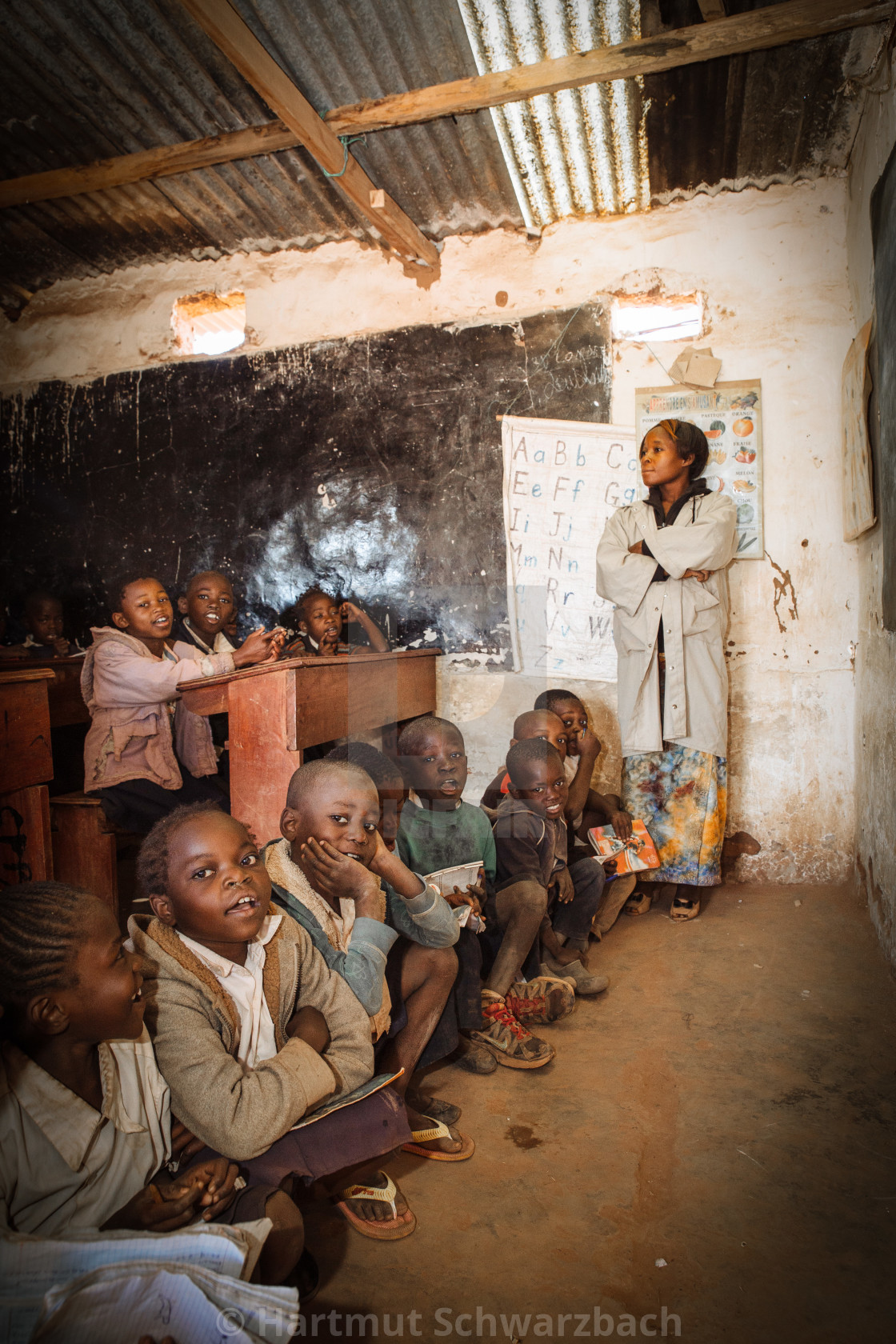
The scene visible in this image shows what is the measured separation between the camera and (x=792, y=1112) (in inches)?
79.7

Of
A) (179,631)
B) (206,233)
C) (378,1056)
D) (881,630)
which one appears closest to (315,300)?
(206,233)

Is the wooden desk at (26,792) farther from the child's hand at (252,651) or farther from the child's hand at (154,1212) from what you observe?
the child's hand at (154,1212)

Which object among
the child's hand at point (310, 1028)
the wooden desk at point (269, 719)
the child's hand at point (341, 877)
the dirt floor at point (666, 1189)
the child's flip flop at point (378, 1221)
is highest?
the wooden desk at point (269, 719)

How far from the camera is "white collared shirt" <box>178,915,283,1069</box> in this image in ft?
5.05

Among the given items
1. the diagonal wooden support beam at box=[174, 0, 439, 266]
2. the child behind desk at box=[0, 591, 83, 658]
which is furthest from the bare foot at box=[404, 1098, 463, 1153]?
the child behind desk at box=[0, 591, 83, 658]

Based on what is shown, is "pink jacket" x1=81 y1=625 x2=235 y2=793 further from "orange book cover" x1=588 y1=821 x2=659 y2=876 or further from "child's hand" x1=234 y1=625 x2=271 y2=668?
"orange book cover" x1=588 y1=821 x2=659 y2=876

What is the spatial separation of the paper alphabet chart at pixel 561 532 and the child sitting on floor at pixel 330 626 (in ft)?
2.52

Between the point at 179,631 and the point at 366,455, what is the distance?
4.65 feet

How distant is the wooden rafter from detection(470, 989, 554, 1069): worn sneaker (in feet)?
10.2

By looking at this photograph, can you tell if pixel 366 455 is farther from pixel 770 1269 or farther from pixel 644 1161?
pixel 770 1269

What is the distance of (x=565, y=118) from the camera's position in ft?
11.4

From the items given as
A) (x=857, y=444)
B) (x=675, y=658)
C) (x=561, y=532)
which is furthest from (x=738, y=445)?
(x=675, y=658)

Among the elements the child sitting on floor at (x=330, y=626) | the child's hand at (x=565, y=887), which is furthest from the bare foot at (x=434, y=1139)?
the child sitting on floor at (x=330, y=626)

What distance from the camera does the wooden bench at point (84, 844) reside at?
3.12 metres
